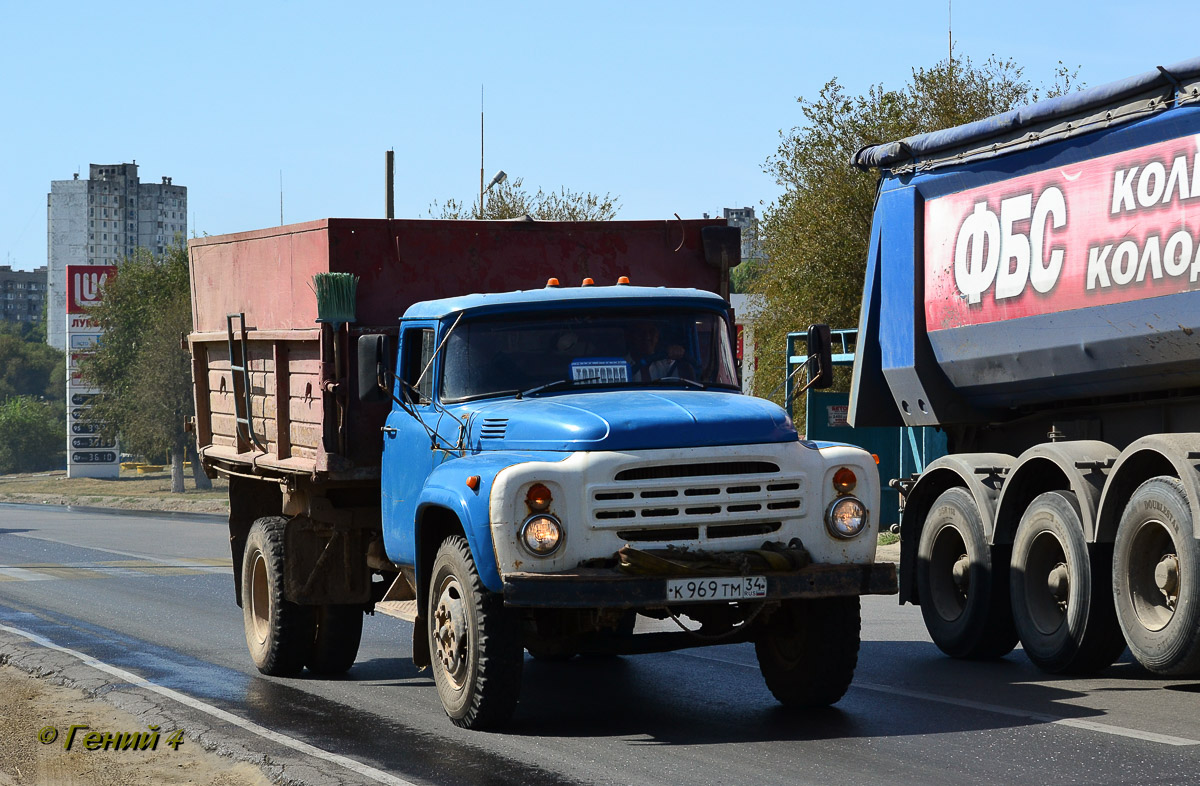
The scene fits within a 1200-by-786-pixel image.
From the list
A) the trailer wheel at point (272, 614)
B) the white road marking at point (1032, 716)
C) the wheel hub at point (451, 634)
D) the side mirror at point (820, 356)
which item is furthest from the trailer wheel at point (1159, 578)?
the trailer wheel at point (272, 614)

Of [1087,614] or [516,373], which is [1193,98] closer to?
[1087,614]

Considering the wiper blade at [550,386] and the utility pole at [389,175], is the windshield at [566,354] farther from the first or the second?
the utility pole at [389,175]

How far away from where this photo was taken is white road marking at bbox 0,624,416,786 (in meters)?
7.12

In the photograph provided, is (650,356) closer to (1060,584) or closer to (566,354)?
(566,354)

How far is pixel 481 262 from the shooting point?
34.4 ft

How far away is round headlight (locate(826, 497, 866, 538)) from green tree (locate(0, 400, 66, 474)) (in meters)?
101

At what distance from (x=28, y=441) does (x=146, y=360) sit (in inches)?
1798

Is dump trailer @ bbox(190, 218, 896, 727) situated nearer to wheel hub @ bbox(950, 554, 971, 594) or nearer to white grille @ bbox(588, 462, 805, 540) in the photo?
white grille @ bbox(588, 462, 805, 540)

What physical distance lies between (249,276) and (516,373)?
3.42 m

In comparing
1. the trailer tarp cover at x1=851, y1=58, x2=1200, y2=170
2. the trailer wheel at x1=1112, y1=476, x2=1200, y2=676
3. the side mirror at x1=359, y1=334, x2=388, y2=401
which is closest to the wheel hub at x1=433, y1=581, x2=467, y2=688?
the side mirror at x1=359, y1=334, x2=388, y2=401

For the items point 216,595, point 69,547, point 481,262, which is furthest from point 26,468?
point 481,262

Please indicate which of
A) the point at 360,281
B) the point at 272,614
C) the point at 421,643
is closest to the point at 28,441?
the point at 272,614

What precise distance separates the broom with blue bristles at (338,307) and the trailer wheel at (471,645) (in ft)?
5.65

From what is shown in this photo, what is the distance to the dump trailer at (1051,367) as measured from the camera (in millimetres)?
8891
